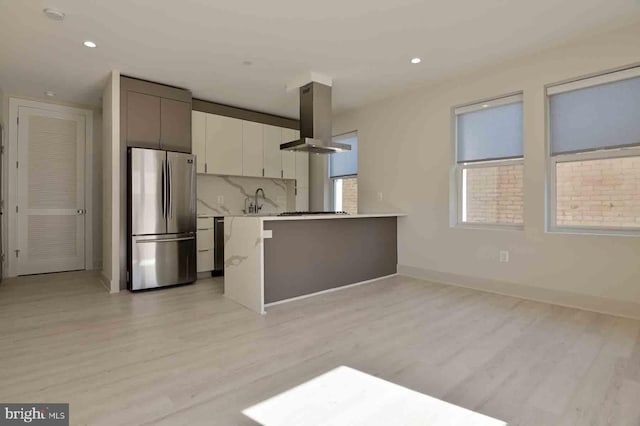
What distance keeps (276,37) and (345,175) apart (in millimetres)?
3081

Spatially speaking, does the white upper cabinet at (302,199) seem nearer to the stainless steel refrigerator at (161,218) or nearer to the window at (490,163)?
the stainless steel refrigerator at (161,218)

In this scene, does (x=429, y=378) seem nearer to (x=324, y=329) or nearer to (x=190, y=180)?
(x=324, y=329)

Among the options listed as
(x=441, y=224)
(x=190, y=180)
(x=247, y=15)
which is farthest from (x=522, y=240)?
(x=190, y=180)

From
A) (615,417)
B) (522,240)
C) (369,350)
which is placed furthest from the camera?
(522,240)

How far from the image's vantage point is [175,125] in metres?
4.53

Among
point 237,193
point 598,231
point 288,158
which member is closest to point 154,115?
point 237,193

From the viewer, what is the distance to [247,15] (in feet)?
9.43

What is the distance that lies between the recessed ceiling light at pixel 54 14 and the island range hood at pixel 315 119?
2474 millimetres

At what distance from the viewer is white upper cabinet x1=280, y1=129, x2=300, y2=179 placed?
5883mm

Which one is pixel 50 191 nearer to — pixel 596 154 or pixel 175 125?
pixel 175 125

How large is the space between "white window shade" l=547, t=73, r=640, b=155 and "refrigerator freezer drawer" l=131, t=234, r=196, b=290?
4.42 m

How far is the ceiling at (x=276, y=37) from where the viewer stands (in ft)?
9.06

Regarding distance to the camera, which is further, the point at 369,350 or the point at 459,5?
the point at 459,5

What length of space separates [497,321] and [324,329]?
4.97 feet
